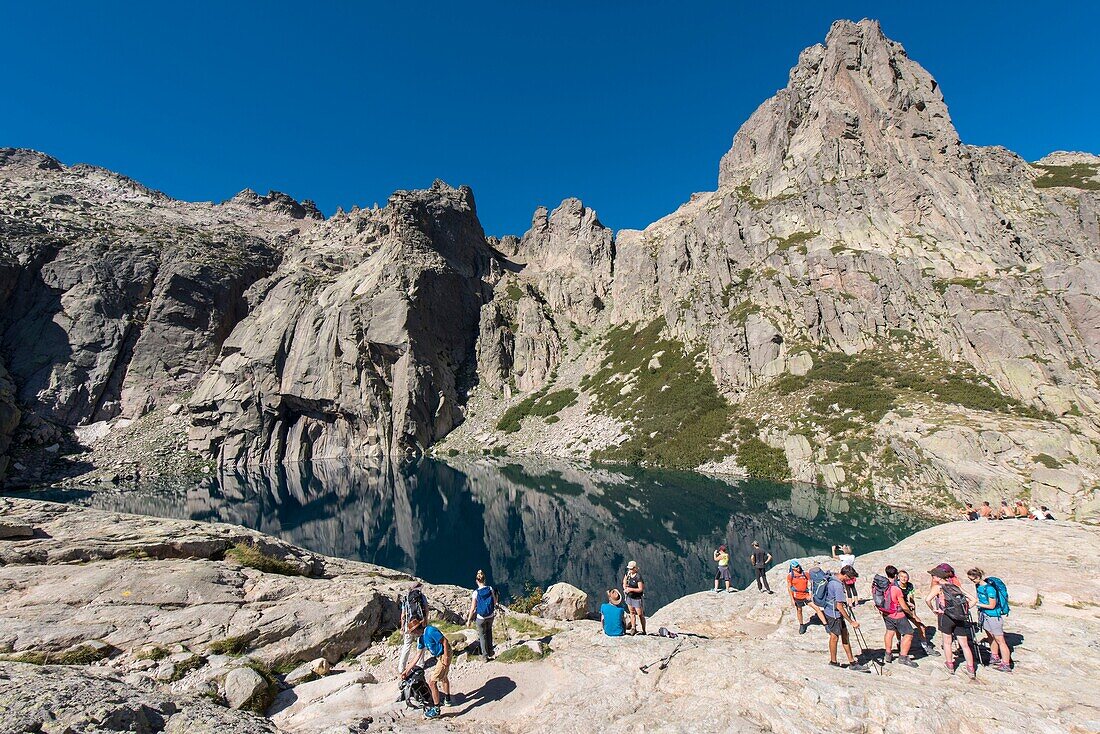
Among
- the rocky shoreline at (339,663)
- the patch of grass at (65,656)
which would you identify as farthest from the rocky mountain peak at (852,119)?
the patch of grass at (65,656)

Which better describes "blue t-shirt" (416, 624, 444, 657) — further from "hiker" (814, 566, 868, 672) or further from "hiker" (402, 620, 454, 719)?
"hiker" (814, 566, 868, 672)

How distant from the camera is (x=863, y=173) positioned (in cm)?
8788

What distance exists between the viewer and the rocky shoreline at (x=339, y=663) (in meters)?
6.76

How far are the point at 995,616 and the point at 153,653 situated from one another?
16.1 metres

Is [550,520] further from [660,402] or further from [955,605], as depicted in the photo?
[660,402]

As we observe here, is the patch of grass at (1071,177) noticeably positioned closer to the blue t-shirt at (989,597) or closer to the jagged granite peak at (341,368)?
the blue t-shirt at (989,597)

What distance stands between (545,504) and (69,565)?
132 ft

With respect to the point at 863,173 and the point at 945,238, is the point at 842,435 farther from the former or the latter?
the point at 863,173

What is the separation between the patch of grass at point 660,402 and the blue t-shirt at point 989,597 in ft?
176

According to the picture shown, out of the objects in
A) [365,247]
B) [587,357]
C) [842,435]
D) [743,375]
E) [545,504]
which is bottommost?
[545,504]

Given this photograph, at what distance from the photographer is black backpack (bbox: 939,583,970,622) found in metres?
8.29

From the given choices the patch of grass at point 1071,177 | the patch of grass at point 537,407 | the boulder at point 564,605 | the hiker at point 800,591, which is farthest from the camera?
the patch of grass at point 537,407

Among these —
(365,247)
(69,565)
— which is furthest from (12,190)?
(69,565)

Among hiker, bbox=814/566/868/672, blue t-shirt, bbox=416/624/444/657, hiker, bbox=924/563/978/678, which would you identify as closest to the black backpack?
hiker, bbox=924/563/978/678
